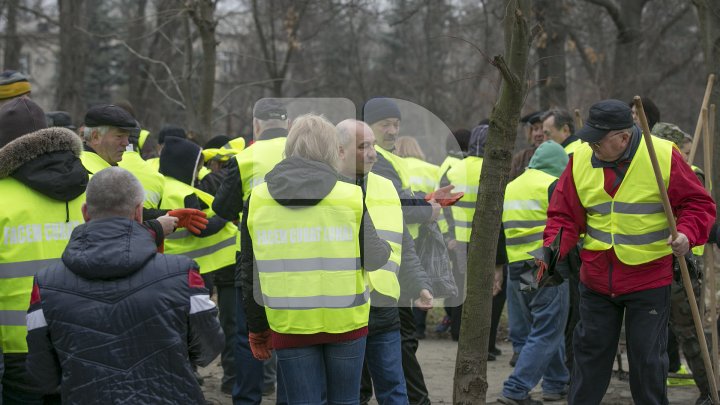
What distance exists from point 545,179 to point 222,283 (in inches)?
105

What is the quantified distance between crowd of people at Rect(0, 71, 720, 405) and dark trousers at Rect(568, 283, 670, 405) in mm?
12

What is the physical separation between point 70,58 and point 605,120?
55.6 feet

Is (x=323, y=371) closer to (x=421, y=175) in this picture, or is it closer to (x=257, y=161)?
(x=257, y=161)

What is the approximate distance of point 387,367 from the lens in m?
5.13

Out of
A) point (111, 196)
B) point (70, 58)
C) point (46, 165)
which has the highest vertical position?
point (70, 58)

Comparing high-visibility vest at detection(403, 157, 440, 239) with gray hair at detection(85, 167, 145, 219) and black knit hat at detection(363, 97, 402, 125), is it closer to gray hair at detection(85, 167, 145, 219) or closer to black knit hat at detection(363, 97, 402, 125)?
black knit hat at detection(363, 97, 402, 125)

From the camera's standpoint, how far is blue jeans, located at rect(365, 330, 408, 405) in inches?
201

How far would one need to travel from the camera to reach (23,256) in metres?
4.20

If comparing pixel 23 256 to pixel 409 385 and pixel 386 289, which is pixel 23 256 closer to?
pixel 386 289

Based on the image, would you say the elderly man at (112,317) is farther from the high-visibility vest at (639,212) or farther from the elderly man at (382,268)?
the high-visibility vest at (639,212)

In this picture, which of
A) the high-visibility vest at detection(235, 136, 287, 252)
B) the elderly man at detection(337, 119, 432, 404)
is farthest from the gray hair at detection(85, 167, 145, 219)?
the high-visibility vest at detection(235, 136, 287, 252)

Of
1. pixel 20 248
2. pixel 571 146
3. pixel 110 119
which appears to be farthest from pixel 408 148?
pixel 20 248

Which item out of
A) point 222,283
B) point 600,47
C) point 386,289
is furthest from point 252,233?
point 600,47

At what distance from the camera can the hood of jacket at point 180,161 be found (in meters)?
6.66
